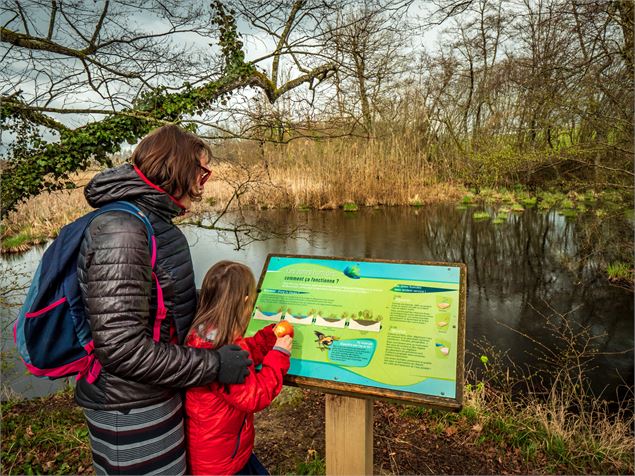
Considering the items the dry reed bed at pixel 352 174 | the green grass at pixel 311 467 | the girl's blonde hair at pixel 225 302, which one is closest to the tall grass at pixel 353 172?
the dry reed bed at pixel 352 174

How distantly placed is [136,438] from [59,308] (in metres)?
0.48

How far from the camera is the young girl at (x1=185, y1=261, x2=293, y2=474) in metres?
1.34

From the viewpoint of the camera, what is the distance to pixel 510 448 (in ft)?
9.90

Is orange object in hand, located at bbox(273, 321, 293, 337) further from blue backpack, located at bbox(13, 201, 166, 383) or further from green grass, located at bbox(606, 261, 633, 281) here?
green grass, located at bbox(606, 261, 633, 281)

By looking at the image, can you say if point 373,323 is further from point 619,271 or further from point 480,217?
point 480,217

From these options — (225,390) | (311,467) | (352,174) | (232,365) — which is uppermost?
(352,174)

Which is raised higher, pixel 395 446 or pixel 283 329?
pixel 283 329

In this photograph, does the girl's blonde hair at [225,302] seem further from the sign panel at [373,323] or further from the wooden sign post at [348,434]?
the wooden sign post at [348,434]

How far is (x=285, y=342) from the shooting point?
1.50m

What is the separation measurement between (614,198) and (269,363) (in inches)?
283

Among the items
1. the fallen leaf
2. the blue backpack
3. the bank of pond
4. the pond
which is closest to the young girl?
the blue backpack

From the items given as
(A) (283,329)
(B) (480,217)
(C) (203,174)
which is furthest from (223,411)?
(B) (480,217)

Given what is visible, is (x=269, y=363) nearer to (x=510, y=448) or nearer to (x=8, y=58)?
(x=510, y=448)

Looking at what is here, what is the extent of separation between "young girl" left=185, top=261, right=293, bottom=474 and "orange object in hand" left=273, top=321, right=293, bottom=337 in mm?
27
